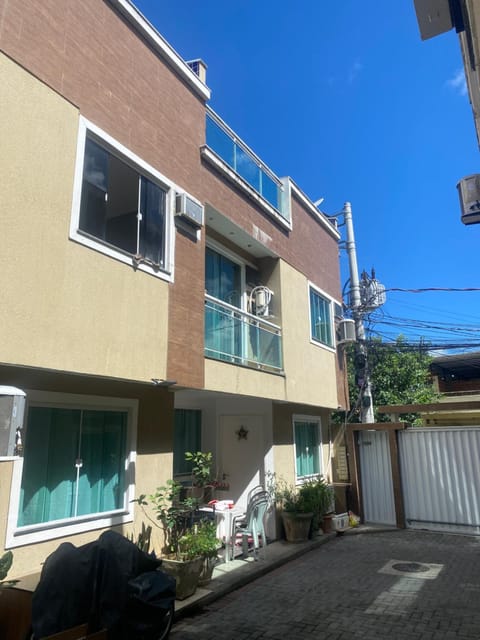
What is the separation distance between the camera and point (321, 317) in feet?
42.8

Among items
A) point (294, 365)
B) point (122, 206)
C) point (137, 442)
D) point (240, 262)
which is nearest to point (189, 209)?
point (122, 206)

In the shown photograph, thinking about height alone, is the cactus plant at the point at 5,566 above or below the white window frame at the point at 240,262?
below

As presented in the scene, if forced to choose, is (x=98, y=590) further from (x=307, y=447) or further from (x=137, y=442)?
(x=307, y=447)

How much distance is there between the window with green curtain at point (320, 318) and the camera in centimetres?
1245

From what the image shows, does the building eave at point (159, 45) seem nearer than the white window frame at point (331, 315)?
Yes

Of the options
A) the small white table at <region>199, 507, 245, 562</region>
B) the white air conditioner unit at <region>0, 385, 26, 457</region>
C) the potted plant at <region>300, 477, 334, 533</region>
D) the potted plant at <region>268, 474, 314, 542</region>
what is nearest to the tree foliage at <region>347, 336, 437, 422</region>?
the potted plant at <region>300, 477, 334, 533</region>

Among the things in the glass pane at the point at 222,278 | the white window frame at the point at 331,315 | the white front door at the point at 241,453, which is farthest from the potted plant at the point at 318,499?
the glass pane at the point at 222,278

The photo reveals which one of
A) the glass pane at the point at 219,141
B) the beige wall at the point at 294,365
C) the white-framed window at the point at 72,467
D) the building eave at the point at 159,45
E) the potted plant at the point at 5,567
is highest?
the building eave at the point at 159,45

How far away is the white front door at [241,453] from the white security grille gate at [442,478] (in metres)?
4.18

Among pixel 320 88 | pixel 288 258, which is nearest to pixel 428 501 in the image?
pixel 288 258

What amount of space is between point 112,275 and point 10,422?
93.1 inches

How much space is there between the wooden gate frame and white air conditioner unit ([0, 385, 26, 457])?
32.8 ft

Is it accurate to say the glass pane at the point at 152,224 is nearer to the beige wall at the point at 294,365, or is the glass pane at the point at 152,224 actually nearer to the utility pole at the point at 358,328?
the beige wall at the point at 294,365

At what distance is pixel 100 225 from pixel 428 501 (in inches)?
403
